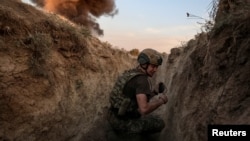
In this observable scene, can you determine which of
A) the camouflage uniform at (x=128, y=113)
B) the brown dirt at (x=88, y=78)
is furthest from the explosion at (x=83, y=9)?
the camouflage uniform at (x=128, y=113)

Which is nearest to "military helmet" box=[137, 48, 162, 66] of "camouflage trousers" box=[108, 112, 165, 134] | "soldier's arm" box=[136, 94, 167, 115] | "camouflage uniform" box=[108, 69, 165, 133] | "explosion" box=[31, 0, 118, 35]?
"camouflage uniform" box=[108, 69, 165, 133]

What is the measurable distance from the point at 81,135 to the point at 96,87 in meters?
2.62

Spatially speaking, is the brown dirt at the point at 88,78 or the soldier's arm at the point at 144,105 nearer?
the brown dirt at the point at 88,78

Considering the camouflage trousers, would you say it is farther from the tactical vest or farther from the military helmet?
the military helmet

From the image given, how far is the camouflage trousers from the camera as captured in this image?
691cm

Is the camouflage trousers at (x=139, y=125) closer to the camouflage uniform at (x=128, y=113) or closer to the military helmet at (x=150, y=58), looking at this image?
the camouflage uniform at (x=128, y=113)

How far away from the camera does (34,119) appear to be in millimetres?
8211

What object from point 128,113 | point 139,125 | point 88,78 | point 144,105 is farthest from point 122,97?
point 88,78

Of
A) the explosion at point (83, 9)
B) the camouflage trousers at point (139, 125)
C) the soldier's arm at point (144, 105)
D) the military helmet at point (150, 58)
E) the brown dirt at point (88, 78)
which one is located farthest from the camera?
the explosion at point (83, 9)

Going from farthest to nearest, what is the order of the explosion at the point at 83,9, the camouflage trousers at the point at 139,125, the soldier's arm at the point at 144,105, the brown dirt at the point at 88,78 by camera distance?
the explosion at the point at 83,9, the camouflage trousers at the point at 139,125, the soldier's arm at the point at 144,105, the brown dirt at the point at 88,78

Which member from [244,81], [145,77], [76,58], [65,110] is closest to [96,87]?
[76,58]

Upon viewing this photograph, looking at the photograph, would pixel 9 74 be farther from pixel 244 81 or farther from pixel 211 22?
pixel 244 81

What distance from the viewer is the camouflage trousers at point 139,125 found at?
6.91m

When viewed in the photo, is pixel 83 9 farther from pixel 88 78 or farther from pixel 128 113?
pixel 128 113
